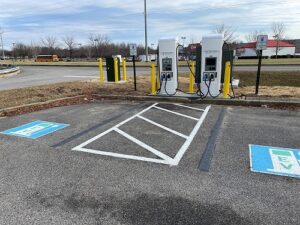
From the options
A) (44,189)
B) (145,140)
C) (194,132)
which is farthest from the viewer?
(194,132)

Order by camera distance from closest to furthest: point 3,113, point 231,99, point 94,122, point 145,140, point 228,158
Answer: point 228,158 → point 145,140 → point 94,122 → point 3,113 → point 231,99

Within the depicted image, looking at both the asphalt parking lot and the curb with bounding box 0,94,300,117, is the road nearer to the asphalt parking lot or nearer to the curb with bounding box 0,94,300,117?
the curb with bounding box 0,94,300,117

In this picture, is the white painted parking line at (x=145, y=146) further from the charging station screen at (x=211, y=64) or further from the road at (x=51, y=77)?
the road at (x=51, y=77)

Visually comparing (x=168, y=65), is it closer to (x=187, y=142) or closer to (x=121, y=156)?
(x=187, y=142)

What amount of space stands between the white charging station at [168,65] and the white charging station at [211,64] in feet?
3.36

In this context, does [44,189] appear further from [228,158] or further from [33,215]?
[228,158]

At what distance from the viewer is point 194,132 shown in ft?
18.5

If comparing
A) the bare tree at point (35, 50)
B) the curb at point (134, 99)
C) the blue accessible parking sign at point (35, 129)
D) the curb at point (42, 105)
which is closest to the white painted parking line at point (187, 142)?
the curb at point (134, 99)

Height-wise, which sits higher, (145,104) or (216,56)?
(216,56)

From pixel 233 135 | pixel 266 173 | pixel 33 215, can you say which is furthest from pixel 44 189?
pixel 233 135

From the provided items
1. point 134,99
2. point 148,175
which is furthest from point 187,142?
point 134,99

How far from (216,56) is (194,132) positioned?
3.83 metres

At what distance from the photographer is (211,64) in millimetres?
8578

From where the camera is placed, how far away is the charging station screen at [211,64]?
852 cm
